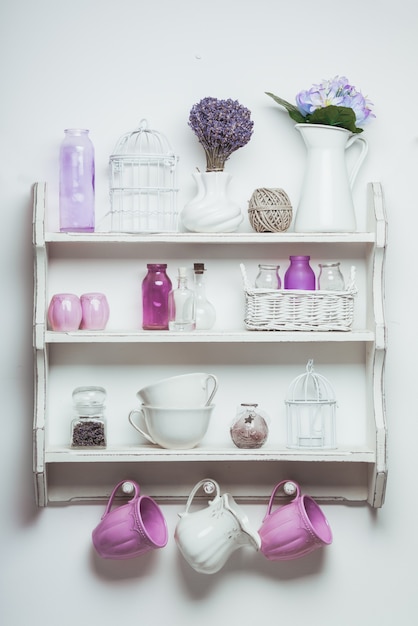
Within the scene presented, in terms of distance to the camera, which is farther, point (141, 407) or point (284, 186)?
point (284, 186)

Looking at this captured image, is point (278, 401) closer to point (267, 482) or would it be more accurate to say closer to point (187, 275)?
point (267, 482)

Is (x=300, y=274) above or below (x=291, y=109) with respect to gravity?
below

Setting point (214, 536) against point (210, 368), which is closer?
point (214, 536)

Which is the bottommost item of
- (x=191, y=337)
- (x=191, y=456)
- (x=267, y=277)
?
(x=191, y=456)

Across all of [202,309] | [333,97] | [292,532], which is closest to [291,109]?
[333,97]

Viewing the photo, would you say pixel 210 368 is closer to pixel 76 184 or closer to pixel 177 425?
pixel 177 425

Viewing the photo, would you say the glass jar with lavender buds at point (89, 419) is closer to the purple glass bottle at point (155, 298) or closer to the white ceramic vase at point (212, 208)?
the purple glass bottle at point (155, 298)

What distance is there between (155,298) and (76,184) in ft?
1.04

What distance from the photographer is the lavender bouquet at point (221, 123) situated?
7.00ft

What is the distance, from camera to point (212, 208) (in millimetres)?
2148

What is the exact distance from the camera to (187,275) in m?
2.26

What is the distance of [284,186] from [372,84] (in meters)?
0.32

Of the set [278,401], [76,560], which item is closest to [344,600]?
[278,401]

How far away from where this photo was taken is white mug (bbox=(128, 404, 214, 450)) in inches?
83.0
